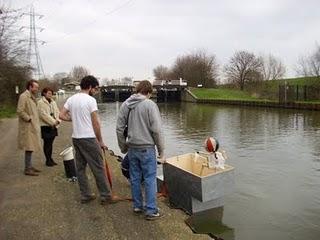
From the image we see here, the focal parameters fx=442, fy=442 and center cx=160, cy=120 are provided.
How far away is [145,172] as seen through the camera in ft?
18.7

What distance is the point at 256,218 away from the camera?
779 cm

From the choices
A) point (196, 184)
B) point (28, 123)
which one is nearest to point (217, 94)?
point (28, 123)

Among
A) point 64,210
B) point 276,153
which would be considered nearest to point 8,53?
point 276,153

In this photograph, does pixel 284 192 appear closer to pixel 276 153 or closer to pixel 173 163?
pixel 173 163

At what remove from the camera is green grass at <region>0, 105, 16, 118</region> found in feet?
90.4

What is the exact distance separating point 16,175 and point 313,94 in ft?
126

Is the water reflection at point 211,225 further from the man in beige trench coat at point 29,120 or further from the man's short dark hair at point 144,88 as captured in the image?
the man in beige trench coat at point 29,120

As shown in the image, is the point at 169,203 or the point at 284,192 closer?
the point at 169,203

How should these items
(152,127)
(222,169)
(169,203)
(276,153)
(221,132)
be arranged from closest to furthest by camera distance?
(152,127) < (222,169) < (169,203) < (276,153) < (221,132)

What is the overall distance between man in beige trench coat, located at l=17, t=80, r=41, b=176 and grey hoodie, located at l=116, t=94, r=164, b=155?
3028 millimetres

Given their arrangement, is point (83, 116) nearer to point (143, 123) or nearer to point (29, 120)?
point (143, 123)

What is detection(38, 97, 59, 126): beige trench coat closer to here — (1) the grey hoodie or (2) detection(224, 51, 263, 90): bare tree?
(1) the grey hoodie

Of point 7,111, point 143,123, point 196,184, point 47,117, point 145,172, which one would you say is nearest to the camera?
point 143,123

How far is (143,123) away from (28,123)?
331 cm
